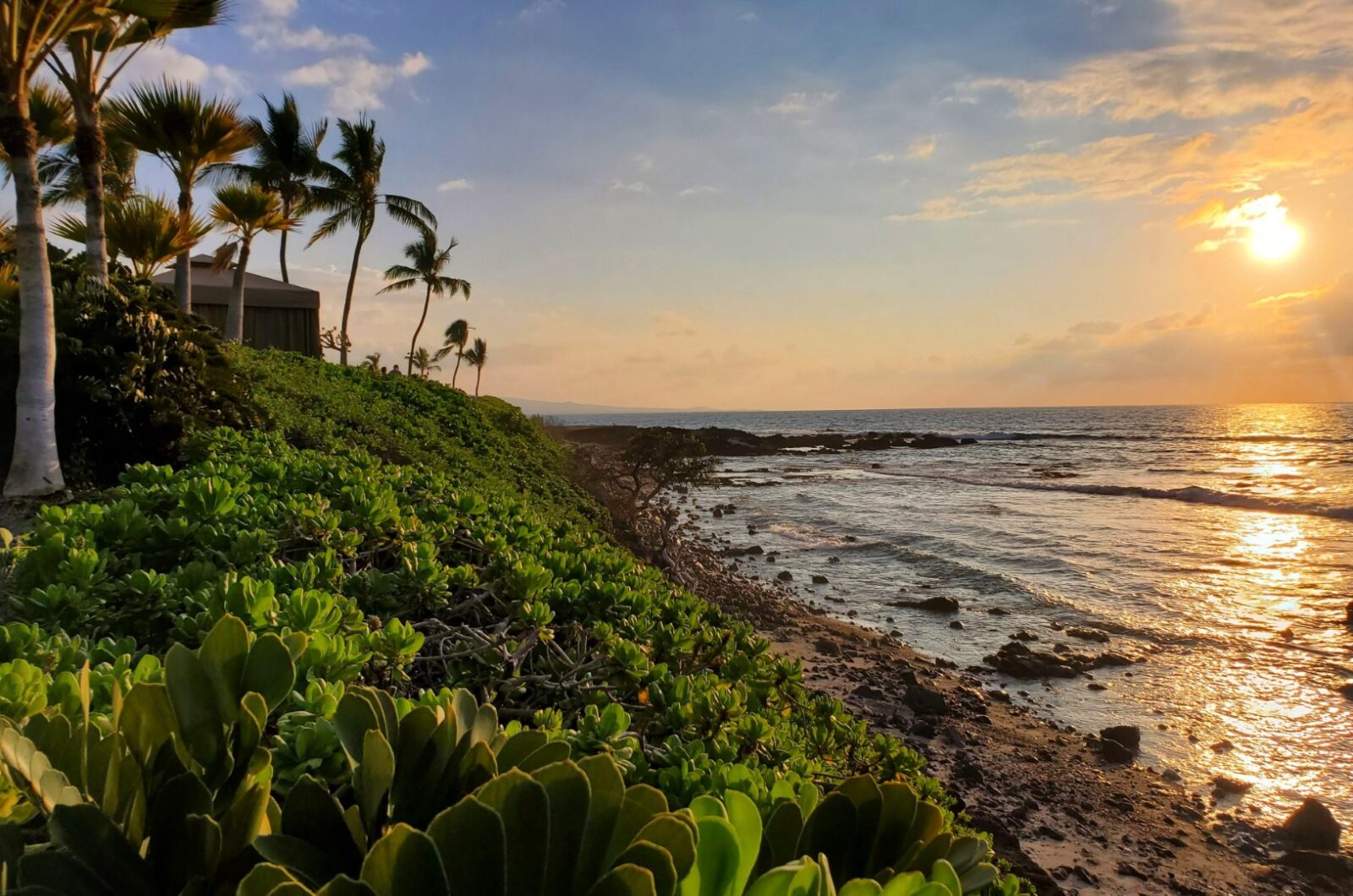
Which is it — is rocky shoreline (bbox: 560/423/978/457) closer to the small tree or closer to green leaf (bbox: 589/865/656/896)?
the small tree

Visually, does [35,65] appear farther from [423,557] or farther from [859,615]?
[859,615]

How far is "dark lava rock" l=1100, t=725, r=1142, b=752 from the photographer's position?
759 centimetres

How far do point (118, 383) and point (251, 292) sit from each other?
50.3ft

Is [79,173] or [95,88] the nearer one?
[95,88]

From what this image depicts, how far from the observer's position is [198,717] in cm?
97

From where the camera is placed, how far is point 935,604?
41.3 ft

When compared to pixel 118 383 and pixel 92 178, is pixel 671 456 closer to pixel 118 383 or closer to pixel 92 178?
pixel 92 178

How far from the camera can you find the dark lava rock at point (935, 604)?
40.8 ft

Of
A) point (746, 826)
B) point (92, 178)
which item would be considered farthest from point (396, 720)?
point (92, 178)

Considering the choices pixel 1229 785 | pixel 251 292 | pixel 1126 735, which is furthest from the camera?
pixel 251 292

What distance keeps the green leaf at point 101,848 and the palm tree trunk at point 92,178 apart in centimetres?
786

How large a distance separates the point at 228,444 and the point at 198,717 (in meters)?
4.87

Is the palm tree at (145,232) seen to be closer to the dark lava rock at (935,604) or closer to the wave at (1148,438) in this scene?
the dark lava rock at (935,604)

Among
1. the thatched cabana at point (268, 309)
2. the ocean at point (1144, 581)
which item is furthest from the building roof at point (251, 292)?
the ocean at point (1144, 581)
